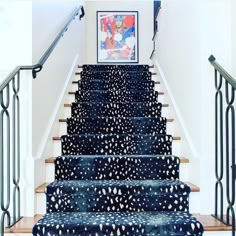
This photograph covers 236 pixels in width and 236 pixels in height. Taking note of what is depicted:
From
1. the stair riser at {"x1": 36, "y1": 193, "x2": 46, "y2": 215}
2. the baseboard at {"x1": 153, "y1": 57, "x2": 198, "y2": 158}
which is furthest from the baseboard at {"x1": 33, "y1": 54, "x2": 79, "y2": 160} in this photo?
the baseboard at {"x1": 153, "y1": 57, "x2": 198, "y2": 158}

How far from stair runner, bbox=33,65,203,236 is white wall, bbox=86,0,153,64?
10.7 feet

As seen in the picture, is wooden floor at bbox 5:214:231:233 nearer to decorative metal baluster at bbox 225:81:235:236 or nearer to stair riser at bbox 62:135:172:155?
decorative metal baluster at bbox 225:81:235:236

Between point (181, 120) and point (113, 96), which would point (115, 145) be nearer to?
point (181, 120)

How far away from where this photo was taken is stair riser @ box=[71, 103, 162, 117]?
359cm

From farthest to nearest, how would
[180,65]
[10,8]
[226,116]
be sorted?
[180,65]
[10,8]
[226,116]

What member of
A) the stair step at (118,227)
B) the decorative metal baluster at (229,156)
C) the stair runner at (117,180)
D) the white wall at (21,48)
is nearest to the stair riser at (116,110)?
the stair runner at (117,180)

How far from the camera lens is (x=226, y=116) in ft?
7.38

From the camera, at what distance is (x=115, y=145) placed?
2.96 m

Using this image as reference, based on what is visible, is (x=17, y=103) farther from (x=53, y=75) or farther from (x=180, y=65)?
(x=180, y=65)

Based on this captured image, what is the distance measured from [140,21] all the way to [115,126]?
13.3 feet

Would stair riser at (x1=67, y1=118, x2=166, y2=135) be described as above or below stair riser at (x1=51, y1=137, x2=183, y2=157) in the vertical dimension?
above

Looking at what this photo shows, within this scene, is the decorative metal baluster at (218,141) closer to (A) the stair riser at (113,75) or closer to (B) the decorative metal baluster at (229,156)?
(B) the decorative metal baluster at (229,156)

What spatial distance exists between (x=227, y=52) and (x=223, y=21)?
217 millimetres

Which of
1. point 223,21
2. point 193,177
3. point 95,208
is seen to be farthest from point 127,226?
point 223,21
